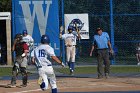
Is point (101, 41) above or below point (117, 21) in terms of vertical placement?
below

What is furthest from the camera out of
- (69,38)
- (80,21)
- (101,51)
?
(80,21)

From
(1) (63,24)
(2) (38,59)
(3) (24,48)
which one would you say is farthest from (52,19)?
(2) (38,59)

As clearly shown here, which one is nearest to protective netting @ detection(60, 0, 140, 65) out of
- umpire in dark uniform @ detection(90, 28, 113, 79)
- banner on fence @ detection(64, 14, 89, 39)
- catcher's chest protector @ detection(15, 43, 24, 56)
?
banner on fence @ detection(64, 14, 89, 39)

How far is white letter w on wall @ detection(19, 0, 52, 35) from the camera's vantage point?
3089 centimetres

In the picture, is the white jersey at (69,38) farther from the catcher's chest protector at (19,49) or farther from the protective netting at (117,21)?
the protective netting at (117,21)

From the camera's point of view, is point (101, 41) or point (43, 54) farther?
point (101, 41)

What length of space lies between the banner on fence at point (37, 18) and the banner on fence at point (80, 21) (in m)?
0.81

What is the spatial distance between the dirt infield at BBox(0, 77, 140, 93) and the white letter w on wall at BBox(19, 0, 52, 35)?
456 inches

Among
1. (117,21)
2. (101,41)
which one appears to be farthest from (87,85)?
(117,21)

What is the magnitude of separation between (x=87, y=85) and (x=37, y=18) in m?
14.1

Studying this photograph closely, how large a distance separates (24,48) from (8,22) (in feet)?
47.4

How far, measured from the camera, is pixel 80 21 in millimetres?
31375

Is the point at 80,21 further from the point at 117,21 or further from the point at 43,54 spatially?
the point at 43,54

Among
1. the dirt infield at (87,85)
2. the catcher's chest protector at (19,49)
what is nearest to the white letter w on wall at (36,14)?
the dirt infield at (87,85)
